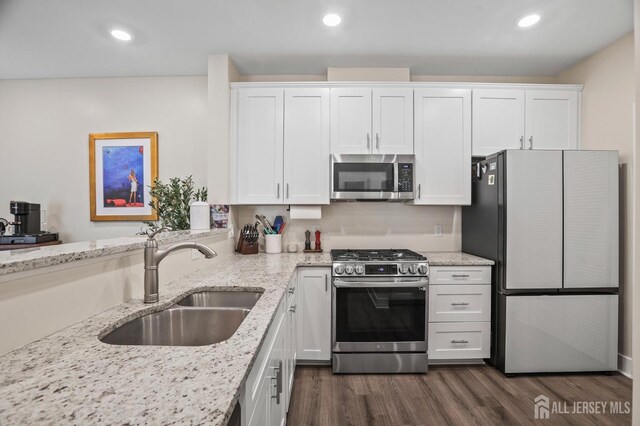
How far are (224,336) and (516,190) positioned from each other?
2.33 m

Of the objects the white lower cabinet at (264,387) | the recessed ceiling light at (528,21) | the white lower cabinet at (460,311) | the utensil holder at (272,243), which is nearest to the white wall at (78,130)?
the utensil holder at (272,243)

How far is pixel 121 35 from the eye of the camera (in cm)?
245

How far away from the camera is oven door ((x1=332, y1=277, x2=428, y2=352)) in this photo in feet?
7.89

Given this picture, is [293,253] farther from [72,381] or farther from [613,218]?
[613,218]

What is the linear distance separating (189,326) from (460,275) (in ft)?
7.00

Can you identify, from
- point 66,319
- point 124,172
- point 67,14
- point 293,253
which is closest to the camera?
point 66,319

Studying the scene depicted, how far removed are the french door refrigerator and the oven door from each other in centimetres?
70

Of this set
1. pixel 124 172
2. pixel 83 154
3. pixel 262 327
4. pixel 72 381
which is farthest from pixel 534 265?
pixel 83 154

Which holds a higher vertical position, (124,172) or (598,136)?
(598,136)

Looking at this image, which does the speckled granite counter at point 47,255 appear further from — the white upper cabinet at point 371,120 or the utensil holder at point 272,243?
the white upper cabinet at point 371,120

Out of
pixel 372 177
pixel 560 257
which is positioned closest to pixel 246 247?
pixel 372 177

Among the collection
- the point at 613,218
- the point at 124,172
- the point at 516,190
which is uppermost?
the point at 124,172

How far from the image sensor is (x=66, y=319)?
99 cm

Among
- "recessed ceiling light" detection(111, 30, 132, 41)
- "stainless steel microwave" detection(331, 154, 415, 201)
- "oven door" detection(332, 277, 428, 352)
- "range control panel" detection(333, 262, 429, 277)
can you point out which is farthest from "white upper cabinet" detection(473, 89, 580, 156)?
"recessed ceiling light" detection(111, 30, 132, 41)
